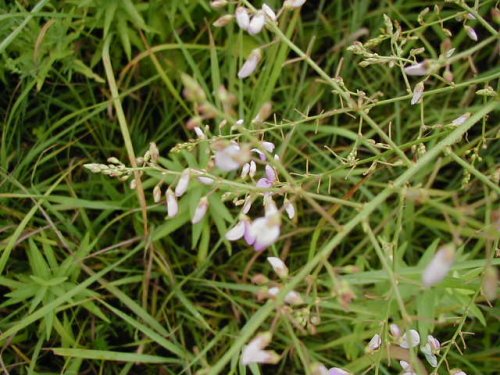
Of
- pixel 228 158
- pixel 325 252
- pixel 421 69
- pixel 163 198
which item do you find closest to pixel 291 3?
pixel 421 69

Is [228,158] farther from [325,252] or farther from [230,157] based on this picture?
[325,252]

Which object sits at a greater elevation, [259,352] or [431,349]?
[259,352]

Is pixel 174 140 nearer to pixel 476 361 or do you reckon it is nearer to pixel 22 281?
pixel 22 281

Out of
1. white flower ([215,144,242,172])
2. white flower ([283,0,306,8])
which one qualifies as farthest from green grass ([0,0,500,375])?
white flower ([215,144,242,172])

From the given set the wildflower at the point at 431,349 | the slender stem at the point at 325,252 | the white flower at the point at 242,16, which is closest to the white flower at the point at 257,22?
the white flower at the point at 242,16

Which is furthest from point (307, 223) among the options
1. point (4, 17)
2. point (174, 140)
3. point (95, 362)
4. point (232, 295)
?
point (4, 17)

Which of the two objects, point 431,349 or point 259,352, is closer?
point 259,352

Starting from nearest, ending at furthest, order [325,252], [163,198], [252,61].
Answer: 1. [325,252]
2. [252,61]
3. [163,198]

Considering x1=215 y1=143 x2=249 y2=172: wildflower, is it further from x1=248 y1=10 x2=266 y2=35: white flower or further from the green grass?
the green grass

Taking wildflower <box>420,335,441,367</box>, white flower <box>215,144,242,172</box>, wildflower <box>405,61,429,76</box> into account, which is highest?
white flower <box>215,144,242,172</box>

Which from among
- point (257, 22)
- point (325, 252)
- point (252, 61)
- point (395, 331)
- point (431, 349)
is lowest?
point (431, 349)

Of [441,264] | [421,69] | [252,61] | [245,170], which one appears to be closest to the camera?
[441,264]
